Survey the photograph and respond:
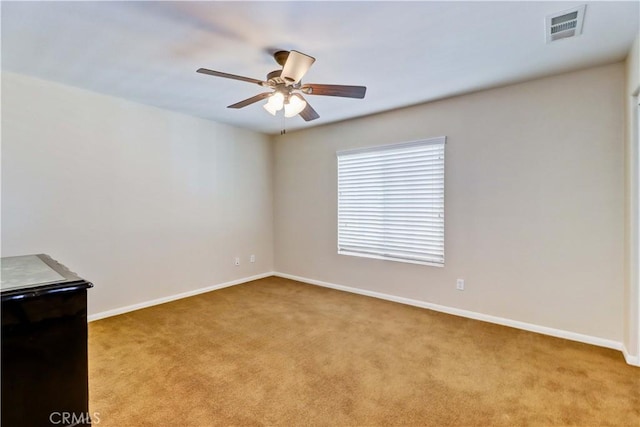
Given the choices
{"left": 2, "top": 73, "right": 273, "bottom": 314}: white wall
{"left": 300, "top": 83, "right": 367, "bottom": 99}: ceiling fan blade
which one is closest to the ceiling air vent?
{"left": 300, "top": 83, "right": 367, "bottom": 99}: ceiling fan blade

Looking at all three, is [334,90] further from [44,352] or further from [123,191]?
[123,191]

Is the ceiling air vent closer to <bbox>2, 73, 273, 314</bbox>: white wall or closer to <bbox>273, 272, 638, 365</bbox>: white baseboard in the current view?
<bbox>273, 272, 638, 365</bbox>: white baseboard

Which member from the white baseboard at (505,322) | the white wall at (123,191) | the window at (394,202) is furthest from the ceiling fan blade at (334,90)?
the white baseboard at (505,322)

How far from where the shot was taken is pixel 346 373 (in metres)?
2.29

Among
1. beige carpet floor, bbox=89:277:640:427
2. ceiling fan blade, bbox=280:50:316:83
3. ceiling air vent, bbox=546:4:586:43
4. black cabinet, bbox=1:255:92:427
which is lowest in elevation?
beige carpet floor, bbox=89:277:640:427

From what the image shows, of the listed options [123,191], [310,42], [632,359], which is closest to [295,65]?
[310,42]

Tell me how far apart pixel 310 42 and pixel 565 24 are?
5.70 feet

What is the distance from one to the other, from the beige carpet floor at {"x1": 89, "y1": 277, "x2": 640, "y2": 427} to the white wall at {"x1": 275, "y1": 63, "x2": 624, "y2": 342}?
13.6 inches

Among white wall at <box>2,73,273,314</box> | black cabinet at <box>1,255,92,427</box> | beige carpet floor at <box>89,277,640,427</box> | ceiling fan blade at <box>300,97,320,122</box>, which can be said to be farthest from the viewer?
white wall at <box>2,73,273,314</box>

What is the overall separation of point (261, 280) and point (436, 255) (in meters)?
2.79

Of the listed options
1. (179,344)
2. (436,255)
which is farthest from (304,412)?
(436,255)

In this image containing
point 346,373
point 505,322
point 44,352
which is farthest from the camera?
point 505,322

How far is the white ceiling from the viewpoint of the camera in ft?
6.34

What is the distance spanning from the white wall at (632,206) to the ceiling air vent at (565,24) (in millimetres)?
502
